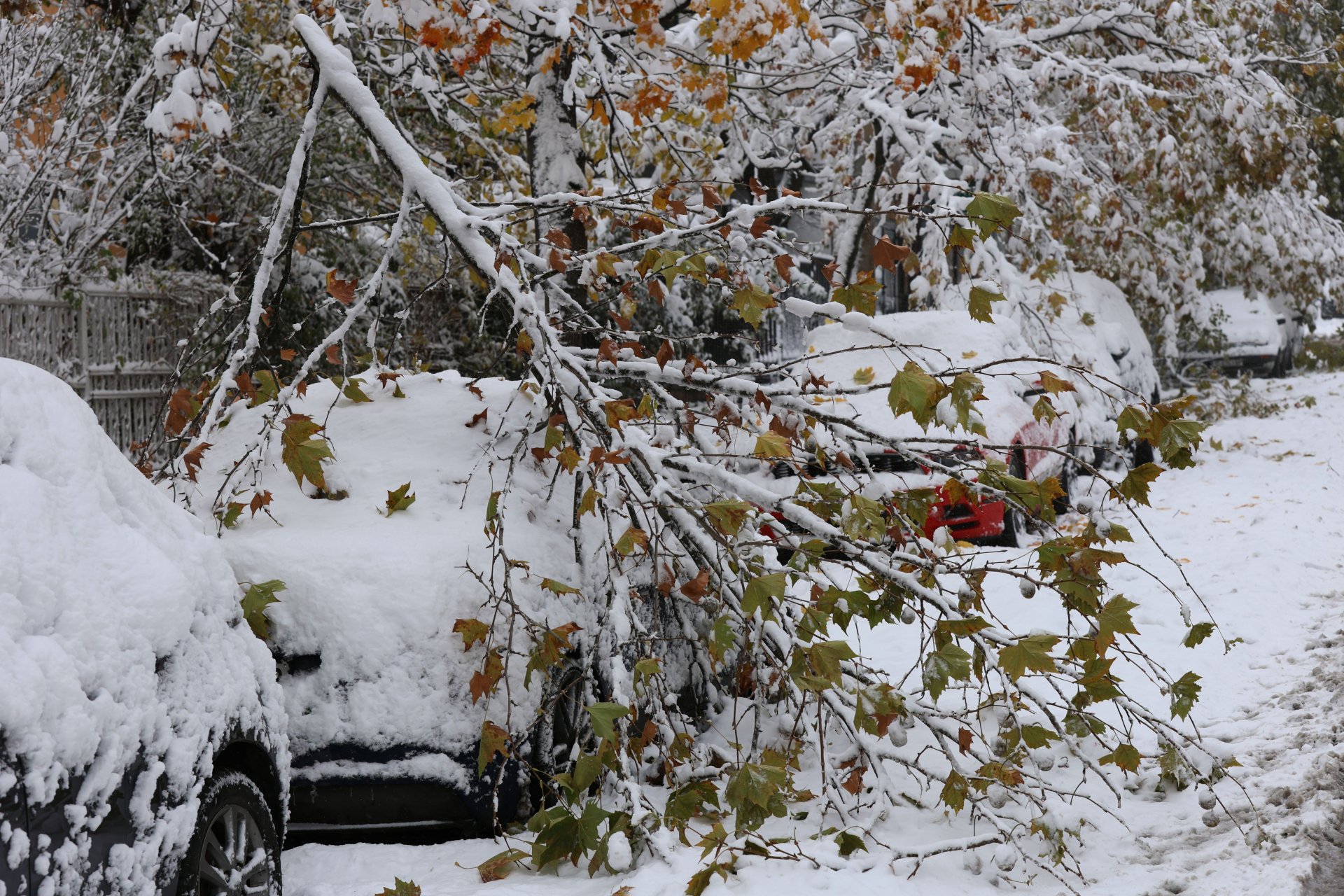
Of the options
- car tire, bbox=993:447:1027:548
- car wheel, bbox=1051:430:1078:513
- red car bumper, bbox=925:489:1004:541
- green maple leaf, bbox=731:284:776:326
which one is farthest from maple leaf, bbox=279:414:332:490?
car wheel, bbox=1051:430:1078:513

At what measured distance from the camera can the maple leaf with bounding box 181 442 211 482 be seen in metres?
4.55

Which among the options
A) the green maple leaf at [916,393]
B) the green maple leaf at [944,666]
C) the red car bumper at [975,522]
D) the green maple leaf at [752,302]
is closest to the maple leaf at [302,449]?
the green maple leaf at [752,302]

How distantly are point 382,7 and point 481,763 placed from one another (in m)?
3.72

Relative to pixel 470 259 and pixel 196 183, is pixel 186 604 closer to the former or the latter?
pixel 470 259

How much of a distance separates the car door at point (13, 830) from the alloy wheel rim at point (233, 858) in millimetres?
611

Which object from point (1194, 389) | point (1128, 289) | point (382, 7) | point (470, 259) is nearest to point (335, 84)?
point (382, 7)

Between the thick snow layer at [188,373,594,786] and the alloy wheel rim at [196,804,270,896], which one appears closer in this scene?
the alloy wheel rim at [196,804,270,896]

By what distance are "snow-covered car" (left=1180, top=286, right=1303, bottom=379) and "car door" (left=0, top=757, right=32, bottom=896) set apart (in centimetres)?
1999

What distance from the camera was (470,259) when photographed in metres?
4.71

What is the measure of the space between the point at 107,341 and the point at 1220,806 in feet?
33.5

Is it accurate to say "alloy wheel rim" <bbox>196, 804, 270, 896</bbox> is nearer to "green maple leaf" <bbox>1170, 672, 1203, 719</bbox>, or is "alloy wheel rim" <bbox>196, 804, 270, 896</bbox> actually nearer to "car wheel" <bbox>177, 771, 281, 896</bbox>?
"car wheel" <bbox>177, 771, 281, 896</bbox>

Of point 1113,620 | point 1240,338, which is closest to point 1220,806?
point 1113,620

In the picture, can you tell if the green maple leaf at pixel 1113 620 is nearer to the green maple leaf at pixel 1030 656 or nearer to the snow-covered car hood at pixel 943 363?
the green maple leaf at pixel 1030 656

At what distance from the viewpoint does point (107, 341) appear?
11.2 meters
